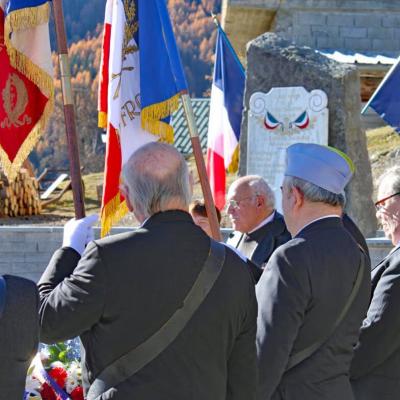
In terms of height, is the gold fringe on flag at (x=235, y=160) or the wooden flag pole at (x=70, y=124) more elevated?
the wooden flag pole at (x=70, y=124)

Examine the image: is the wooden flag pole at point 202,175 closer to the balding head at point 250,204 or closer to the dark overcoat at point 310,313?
the balding head at point 250,204

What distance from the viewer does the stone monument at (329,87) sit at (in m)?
8.90

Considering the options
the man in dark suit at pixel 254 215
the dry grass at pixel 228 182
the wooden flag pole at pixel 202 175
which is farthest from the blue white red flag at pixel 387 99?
the dry grass at pixel 228 182

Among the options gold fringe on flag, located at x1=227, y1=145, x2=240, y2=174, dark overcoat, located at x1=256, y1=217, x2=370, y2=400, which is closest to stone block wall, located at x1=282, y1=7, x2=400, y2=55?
gold fringe on flag, located at x1=227, y1=145, x2=240, y2=174

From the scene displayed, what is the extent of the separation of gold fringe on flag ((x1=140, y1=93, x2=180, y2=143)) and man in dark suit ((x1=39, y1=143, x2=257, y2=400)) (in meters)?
2.03

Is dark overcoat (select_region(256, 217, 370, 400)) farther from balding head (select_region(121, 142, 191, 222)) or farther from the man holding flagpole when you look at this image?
balding head (select_region(121, 142, 191, 222))

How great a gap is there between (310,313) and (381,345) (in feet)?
1.66

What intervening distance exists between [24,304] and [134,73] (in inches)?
110

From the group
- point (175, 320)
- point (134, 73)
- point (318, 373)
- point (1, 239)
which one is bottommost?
point (1, 239)

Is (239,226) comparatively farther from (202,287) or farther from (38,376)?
(202,287)

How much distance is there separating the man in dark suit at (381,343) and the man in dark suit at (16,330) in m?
1.60

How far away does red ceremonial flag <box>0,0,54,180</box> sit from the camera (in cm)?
445

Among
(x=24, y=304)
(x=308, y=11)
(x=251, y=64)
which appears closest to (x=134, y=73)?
(x=24, y=304)

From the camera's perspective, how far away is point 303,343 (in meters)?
3.08
